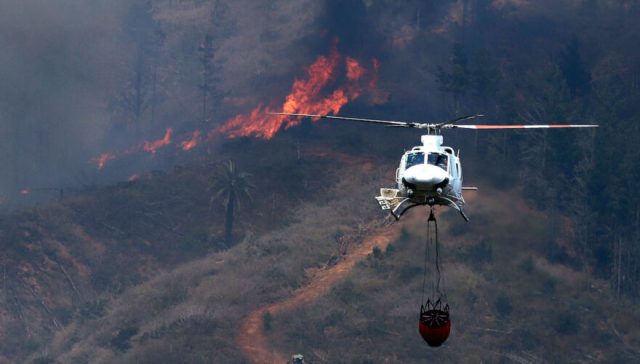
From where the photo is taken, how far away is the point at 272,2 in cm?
14375

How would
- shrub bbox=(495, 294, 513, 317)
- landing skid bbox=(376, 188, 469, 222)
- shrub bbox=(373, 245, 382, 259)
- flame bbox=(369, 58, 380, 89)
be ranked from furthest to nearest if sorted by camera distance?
flame bbox=(369, 58, 380, 89) < shrub bbox=(373, 245, 382, 259) < shrub bbox=(495, 294, 513, 317) < landing skid bbox=(376, 188, 469, 222)

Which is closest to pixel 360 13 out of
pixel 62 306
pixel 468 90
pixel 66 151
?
pixel 468 90

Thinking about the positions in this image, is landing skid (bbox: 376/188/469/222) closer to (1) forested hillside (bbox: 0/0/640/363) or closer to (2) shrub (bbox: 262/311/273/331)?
(1) forested hillside (bbox: 0/0/640/363)

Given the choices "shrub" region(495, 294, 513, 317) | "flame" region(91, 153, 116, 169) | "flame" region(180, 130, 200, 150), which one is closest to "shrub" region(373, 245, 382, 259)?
"shrub" region(495, 294, 513, 317)

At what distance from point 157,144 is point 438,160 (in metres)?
88.1

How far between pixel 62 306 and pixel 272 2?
7044 cm

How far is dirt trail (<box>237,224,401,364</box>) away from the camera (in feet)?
239

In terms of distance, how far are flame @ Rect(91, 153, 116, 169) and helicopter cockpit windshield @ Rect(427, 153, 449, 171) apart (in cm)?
8813

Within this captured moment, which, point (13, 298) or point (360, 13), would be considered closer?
point (13, 298)

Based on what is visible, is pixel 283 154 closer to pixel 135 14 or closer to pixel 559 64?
pixel 559 64

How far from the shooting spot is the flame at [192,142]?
4551 inches

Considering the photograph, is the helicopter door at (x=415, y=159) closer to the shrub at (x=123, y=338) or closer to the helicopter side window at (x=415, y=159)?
the helicopter side window at (x=415, y=159)

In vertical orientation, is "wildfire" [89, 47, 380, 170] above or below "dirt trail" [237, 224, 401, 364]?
above

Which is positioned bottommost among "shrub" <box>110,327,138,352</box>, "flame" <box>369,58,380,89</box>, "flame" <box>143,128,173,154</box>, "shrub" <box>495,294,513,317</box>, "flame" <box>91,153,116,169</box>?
"shrub" <box>110,327,138,352</box>
